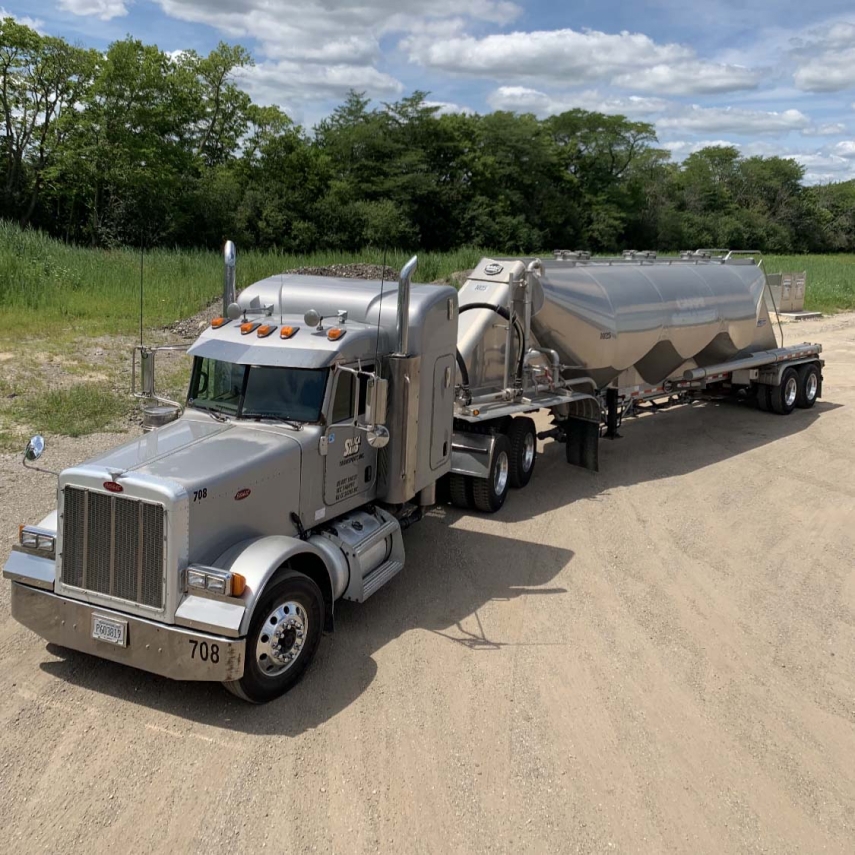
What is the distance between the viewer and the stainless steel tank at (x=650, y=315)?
1266 centimetres

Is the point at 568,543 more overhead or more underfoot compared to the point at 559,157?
more underfoot

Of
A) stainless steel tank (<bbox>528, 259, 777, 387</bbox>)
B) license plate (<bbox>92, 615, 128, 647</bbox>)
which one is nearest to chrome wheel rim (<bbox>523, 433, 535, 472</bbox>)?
stainless steel tank (<bbox>528, 259, 777, 387</bbox>)

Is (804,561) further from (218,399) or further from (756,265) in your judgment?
(756,265)

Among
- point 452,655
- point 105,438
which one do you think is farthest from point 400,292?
point 105,438

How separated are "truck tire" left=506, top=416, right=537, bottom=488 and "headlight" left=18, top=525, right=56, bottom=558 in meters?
6.69

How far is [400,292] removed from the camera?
309 inches

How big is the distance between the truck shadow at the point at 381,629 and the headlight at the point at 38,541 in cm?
101

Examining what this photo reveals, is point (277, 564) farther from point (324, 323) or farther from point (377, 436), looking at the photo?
point (324, 323)

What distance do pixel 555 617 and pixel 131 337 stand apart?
14.7 meters

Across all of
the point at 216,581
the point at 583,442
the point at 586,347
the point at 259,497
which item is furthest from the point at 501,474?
the point at 216,581

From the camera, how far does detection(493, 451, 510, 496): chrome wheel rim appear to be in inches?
440

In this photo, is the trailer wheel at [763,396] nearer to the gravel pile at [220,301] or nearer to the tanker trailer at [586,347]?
the tanker trailer at [586,347]

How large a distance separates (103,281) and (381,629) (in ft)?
67.0

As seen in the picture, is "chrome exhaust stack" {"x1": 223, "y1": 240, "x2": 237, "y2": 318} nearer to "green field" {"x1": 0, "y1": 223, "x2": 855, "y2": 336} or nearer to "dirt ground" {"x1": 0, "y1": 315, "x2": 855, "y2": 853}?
"dirt ground" {"x1": 0, "y1": 315, "x2": 855, "y2": 853}
